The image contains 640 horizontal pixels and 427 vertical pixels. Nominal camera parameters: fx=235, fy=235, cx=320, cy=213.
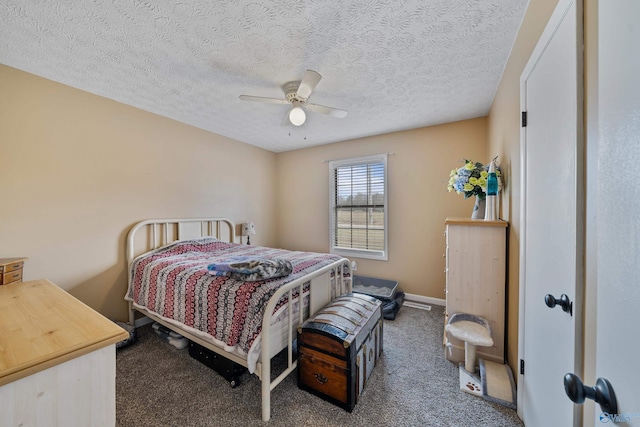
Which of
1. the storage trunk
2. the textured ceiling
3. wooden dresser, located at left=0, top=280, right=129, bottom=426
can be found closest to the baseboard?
the storage trunk

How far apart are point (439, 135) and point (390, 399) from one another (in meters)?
3.02

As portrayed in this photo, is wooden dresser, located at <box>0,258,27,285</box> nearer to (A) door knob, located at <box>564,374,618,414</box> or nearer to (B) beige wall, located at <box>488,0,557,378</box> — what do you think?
(A) door knob, located at <box>564,374,618,414</box>

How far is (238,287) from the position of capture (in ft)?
5.33

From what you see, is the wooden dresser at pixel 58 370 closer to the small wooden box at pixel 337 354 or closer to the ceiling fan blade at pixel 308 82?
the small wooden box at pixel 337 354

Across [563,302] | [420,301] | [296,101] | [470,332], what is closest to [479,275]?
[470,332]

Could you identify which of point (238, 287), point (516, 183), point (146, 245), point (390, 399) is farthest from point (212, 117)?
point (390, 399)

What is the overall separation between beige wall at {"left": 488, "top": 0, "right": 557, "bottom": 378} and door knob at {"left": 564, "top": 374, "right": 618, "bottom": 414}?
121cm

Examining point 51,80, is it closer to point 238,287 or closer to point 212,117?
point 212,117

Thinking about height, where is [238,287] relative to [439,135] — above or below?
below

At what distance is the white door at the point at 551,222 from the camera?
839 millimetres

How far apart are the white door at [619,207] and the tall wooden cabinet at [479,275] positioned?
1.35 metres

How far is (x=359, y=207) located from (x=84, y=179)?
132 inches

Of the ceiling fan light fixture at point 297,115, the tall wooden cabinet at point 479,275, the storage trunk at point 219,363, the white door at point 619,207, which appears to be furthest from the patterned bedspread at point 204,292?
the white door at point 619,207

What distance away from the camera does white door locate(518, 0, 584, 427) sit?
0.84m
